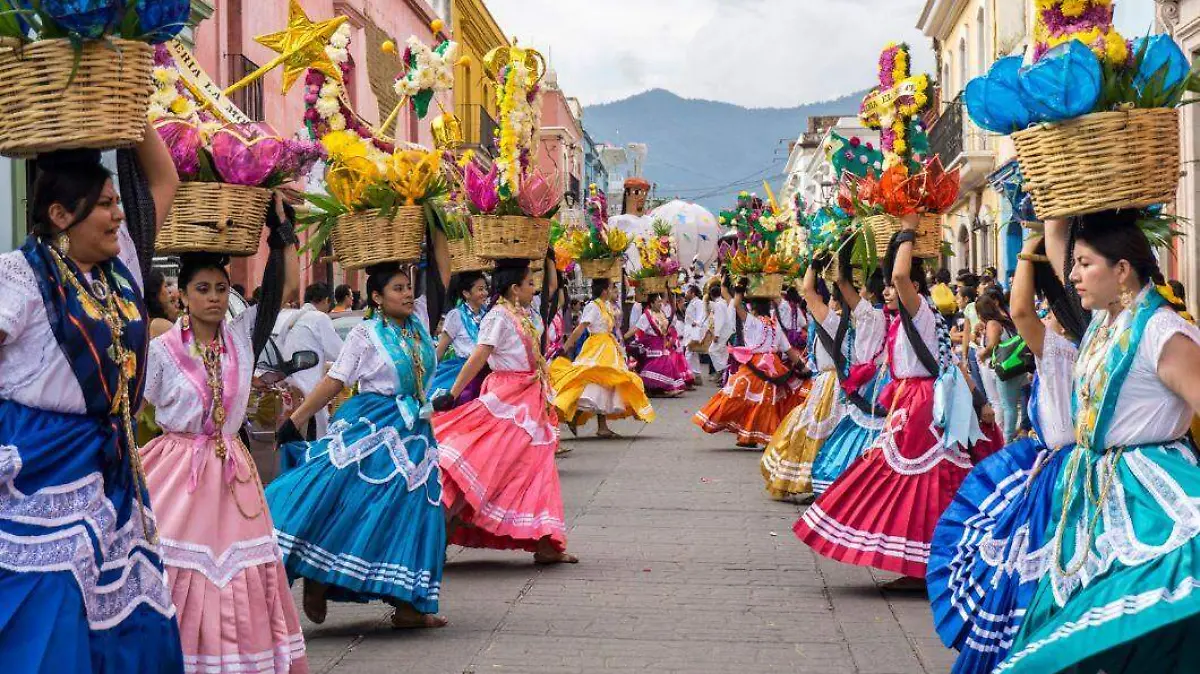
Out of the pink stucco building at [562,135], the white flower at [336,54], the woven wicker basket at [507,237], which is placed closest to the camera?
the white flower at [336,54]

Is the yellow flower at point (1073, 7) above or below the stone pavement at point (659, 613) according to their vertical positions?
above

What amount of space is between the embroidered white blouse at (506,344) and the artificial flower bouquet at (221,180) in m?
4.54

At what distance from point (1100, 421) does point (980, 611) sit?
3.55 ft

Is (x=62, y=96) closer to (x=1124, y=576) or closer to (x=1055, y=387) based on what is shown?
(x=1124, y=576)

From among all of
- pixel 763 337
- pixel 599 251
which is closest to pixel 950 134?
pixel 599 251

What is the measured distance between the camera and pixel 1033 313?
5.78m

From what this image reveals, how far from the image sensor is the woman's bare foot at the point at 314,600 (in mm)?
7523

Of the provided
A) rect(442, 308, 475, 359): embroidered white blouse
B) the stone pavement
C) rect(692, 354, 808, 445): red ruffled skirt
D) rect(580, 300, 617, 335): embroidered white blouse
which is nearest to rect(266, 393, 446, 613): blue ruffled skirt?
the stone pavement

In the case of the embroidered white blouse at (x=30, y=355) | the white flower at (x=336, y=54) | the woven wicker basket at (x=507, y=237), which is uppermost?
the white flower at (x=336, y=54)

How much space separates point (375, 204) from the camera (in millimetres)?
7566

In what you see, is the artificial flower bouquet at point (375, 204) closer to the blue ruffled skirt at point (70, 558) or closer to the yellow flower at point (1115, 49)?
the blue ruffled skirt at point (70, 558)

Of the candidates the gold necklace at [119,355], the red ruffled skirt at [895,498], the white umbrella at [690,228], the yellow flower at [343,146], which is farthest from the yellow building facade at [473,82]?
the gold necklace at [119,355]

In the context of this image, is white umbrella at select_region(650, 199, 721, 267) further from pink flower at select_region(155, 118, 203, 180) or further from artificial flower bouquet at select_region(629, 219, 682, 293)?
pink flower at select_region(155, 118, 203, 180)

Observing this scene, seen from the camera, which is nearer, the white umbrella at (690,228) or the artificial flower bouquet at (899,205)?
the artificial flower bouquet at (899,205)
